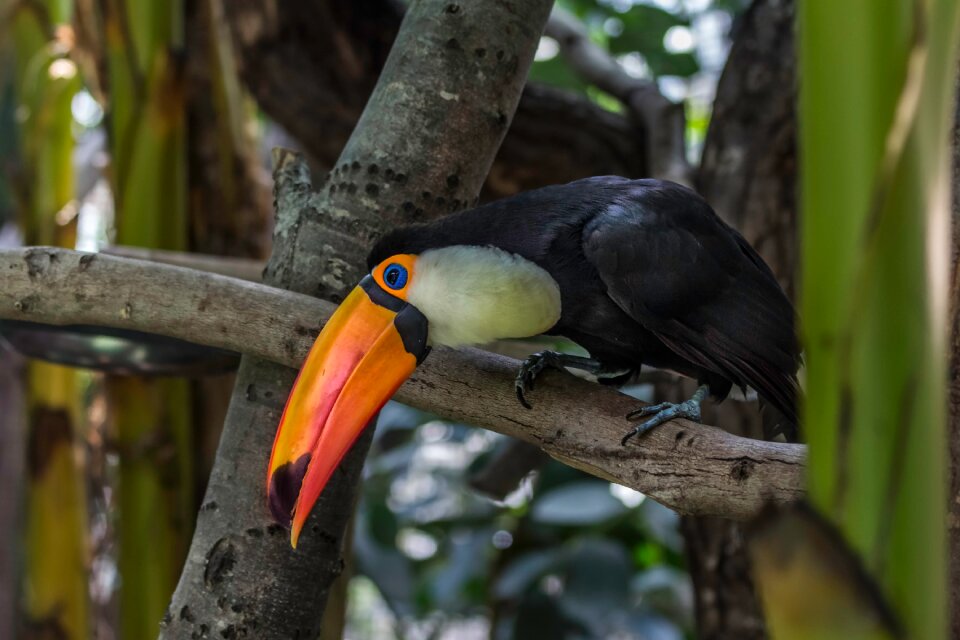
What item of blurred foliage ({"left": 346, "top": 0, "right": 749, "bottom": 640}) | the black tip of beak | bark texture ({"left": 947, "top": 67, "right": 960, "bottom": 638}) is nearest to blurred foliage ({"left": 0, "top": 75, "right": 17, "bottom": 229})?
blurred foliage ({"left": 346, "top": 0, "right": 749, "bottom": 640})

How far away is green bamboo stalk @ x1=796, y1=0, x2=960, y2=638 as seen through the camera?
1.34 ft

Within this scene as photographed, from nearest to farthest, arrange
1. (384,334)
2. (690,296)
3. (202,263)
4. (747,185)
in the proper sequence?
(384,334) → (690,296) → (202,263) → (747,185)

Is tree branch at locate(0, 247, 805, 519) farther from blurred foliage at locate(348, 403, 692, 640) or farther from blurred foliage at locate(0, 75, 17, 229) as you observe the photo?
blurred foliage at locate(0, 75, 17, 229)

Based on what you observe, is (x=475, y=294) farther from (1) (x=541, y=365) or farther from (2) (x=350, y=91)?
(2) (x=350, y=91)

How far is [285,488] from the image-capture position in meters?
0.96

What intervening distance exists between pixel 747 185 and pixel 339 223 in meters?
0.89

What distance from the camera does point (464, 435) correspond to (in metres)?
2.43

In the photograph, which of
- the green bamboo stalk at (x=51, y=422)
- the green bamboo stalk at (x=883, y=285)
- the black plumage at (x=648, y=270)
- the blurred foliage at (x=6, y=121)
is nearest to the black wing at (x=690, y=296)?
the black plumage at (x=648, y=270)

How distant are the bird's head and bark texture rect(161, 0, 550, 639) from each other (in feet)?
0.40

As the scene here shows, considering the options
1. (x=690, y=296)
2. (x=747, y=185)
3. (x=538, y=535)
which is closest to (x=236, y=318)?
(x=690, y=296)

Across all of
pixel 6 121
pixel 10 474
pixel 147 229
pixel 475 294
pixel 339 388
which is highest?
pixel 475 294

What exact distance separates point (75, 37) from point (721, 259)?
4.30 ft

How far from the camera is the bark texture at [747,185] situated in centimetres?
173

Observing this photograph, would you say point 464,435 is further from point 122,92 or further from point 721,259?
point 721,259
